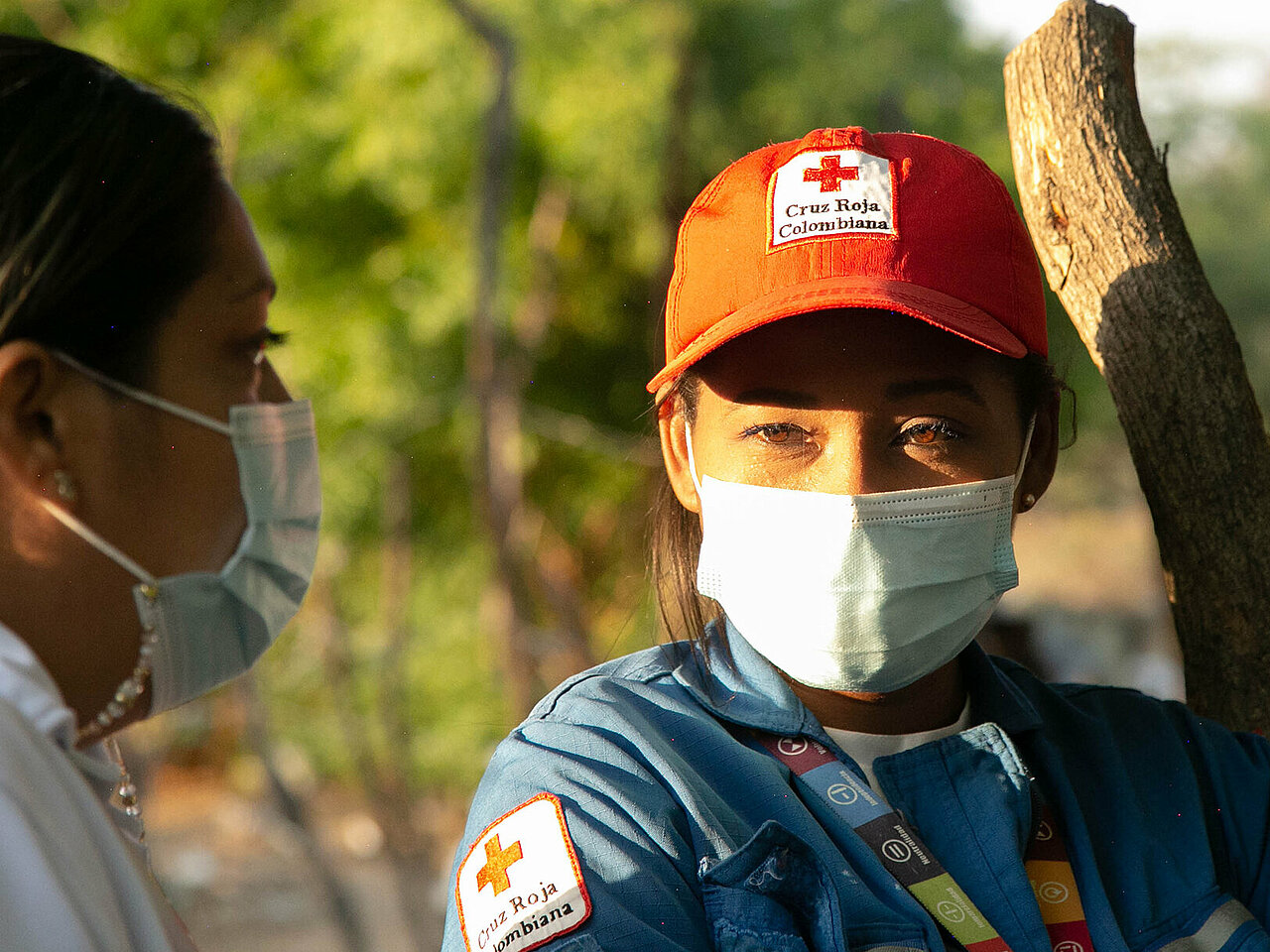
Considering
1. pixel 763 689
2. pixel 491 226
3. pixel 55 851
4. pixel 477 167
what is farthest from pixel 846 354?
pixel 477 167

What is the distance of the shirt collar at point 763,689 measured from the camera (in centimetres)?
162

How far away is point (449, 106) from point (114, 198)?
22.1 feet

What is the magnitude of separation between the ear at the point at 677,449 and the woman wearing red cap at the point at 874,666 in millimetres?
32

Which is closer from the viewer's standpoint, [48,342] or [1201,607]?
[48,342]

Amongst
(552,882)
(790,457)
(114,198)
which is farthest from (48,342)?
(790,457)

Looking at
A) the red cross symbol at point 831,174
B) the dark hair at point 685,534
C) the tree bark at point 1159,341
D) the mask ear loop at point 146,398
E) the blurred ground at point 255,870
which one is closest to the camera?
the mask ear loop at point 146,398

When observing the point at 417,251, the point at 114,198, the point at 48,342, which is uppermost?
the point at 417,251

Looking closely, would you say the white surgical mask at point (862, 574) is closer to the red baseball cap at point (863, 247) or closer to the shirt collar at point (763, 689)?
the shirt collar at point (763, 689)

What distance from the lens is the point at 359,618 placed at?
11133 millimetres

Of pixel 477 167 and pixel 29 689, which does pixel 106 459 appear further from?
pixel 477 167

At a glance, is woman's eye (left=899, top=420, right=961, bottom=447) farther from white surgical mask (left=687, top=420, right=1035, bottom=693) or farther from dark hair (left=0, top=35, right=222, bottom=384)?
dark hair (left=0, top=35, right=222, bottom=384)

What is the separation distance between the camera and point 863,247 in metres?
1.64

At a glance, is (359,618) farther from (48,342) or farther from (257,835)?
(48,342)

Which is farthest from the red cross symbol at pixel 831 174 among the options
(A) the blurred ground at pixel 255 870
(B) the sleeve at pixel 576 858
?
(A) the blurred ground at pixel 255 870
